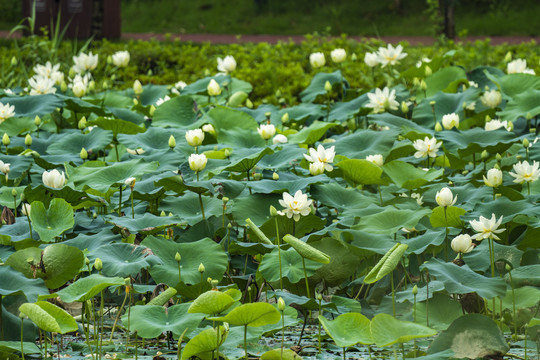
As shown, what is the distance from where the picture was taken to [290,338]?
1.81 metres

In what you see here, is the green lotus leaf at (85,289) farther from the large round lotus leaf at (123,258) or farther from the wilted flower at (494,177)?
the wilted flower at (494,177)

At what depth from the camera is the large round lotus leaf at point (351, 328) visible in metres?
1.54

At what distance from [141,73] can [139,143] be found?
439 centimetres

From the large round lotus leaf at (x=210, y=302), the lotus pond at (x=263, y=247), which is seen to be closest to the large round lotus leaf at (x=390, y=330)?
the lotus pond at (x=263, y=247)

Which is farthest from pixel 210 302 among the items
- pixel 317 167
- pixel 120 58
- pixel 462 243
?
pixel 120 58

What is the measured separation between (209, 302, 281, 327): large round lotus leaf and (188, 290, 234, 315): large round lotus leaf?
31mm

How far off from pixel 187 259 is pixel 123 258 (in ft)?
0.68

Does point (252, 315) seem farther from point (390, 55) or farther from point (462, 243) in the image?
point (390, 55)

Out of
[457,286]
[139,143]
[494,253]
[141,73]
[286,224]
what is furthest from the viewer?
[141,73]

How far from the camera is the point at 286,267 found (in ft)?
6.19

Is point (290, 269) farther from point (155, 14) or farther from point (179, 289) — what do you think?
point (155, 14)

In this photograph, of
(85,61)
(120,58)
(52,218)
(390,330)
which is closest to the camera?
(390,330)

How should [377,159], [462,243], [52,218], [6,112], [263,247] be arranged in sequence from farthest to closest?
[6,112] < [377,159] < [52,218] < [263,247] < [462,243]

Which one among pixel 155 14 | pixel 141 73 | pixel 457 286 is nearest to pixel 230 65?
pixel 457 286
